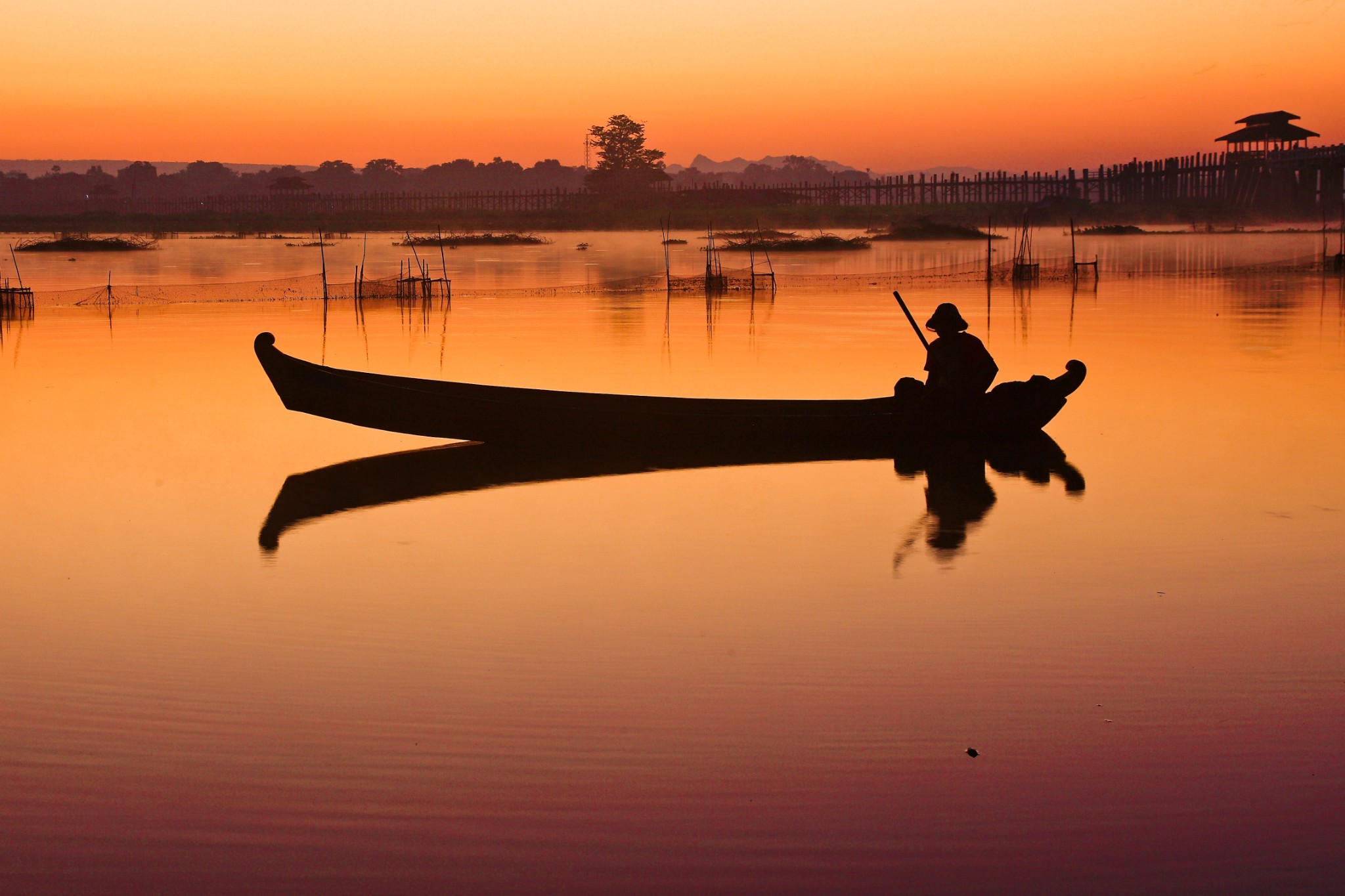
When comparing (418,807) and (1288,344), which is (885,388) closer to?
(1288,344)

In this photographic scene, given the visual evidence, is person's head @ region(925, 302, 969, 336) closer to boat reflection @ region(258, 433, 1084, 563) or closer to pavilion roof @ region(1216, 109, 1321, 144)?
boat reflection @ region(258, 433, 1084, 563)

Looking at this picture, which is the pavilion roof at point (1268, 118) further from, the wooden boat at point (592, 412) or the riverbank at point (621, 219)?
the wooden boat at point (592, 412)

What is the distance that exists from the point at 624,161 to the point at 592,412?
318 ft

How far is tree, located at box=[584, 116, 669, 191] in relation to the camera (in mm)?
104250

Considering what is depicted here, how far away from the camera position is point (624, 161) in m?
105

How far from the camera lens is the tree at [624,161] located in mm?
104250

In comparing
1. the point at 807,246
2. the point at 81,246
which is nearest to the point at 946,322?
the point at 807,246

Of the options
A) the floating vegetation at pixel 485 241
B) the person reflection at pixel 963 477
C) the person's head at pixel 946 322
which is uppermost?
the floating vegetation at pixel 485 241

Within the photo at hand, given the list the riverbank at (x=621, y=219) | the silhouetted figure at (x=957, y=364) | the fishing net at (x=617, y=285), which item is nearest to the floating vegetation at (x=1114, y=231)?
the riverbank at (x=621, y=219)

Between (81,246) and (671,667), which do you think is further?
(81,246)

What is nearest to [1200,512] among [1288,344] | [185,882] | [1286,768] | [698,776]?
[1286,768]

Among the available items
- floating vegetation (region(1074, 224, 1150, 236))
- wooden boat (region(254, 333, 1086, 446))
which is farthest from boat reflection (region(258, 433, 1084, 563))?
floating vegetation (region(1074, 224, 1150, 236))

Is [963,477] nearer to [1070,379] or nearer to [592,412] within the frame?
[1070,379]

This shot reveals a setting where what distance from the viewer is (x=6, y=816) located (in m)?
4.01
